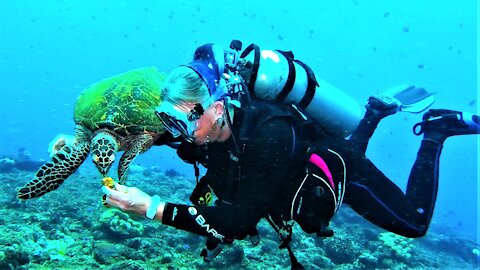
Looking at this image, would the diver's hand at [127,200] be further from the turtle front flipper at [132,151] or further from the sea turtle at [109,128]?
the turtle front flipper at [132,151]

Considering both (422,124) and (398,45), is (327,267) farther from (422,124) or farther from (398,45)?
(398,45)

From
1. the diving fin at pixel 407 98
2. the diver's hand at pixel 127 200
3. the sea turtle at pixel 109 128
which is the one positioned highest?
the diving fin at pixel 407 98

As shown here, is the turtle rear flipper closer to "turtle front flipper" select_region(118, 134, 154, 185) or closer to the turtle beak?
the turtle beak

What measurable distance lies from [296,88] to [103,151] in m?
2.48

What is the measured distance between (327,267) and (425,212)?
15.1 feet

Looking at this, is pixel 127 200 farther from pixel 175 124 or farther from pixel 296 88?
pixel 296 88

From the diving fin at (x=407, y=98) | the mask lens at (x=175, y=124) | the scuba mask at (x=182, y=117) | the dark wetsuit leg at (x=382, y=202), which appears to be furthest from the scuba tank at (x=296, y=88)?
the diving fin at (x=407, y=98)

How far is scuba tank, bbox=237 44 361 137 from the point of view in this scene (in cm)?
362

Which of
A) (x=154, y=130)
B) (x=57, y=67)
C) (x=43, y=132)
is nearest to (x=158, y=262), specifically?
(x=154, y=130)

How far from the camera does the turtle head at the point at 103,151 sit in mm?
4363

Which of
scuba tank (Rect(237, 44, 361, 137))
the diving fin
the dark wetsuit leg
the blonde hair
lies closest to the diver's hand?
the blonde hair

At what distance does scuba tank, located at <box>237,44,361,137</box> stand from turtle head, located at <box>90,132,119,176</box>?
2004 mm

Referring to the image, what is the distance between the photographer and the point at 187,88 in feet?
10.4

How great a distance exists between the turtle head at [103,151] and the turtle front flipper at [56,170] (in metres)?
0.20
